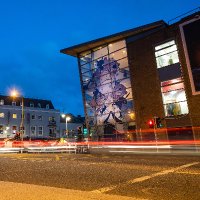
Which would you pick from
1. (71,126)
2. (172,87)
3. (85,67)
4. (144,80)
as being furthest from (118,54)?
(71,126)

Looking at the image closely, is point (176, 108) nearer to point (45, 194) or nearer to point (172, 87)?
point (172, 87)

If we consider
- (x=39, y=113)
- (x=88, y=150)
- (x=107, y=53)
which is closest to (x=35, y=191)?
(x=88, y=150)

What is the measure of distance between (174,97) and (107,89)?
31.9 feet

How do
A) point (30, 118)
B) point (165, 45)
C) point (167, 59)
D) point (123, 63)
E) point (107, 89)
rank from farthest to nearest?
point (30, 118) → point (107, 89) → point (123, 63) → point (165, 45) → point (167, 59)

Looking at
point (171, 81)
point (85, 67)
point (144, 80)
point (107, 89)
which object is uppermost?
point (85, 67)

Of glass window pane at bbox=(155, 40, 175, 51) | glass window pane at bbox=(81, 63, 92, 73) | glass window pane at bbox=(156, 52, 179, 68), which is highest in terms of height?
glass window pane at bbox=(81, 63, 92, 73)

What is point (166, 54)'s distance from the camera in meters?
29.5

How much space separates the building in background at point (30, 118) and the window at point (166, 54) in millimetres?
39432

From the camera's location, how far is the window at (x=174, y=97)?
2800 cm

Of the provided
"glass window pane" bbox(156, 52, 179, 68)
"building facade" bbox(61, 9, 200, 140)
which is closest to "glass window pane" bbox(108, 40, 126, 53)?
"building facade" bbox(61, 9, 200, 140)

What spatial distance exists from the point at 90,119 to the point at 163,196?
31.1 meters

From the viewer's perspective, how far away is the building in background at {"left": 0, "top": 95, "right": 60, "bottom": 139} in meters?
61.0

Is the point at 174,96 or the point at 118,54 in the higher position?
the point at 118,54

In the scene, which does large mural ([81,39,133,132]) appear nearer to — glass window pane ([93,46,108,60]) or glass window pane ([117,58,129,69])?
glass window pane ([117,58,129,69])
